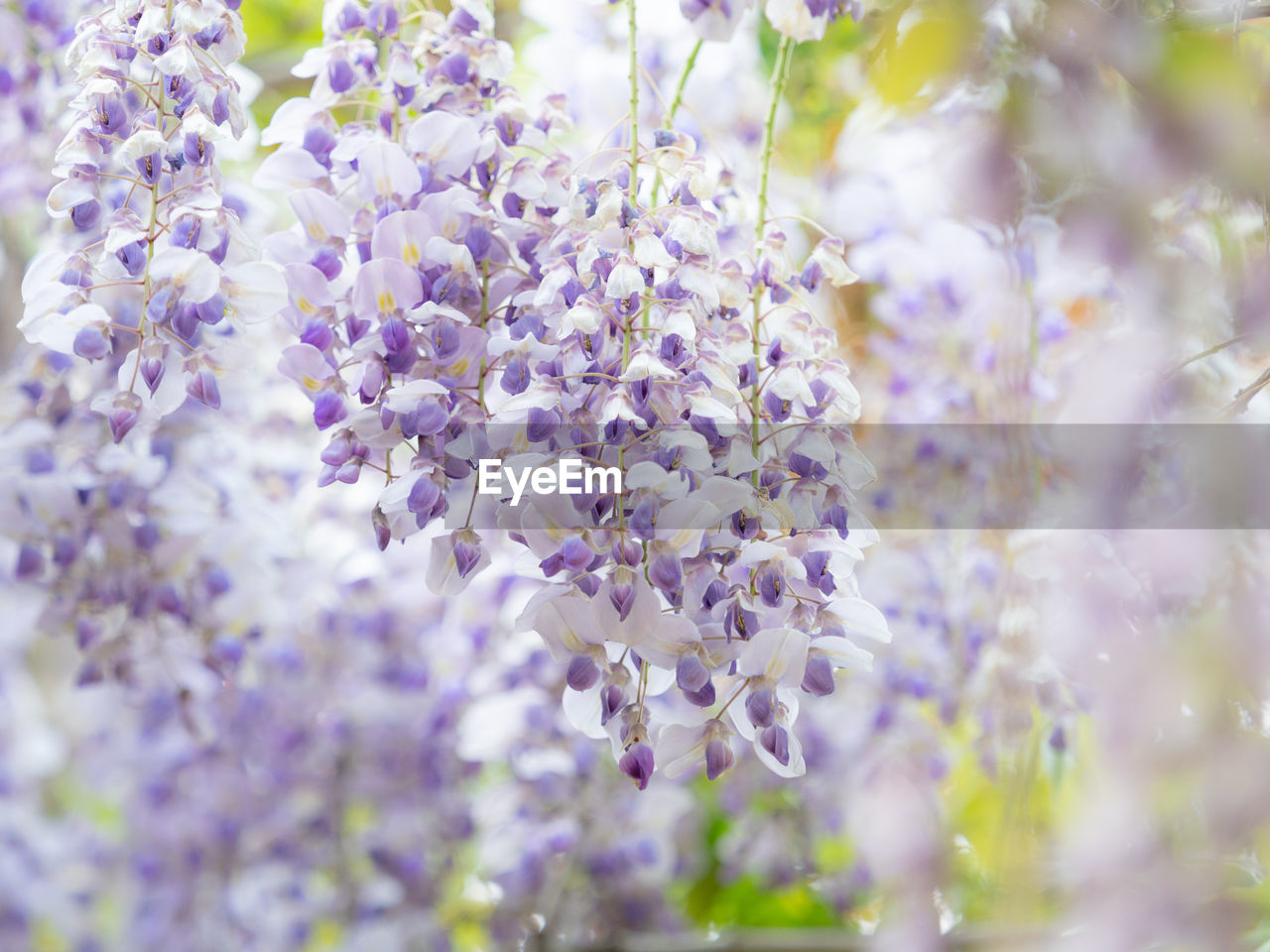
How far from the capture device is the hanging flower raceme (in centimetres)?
56

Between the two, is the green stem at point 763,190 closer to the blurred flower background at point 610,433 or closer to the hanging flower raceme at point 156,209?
the blurred flower background at point 610,433

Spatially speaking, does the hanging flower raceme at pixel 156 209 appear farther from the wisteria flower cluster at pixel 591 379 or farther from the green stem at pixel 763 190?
the green stem at pixel 763 190

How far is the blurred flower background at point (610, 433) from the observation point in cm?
53

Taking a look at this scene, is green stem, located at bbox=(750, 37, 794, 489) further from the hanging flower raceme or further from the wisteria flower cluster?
the hanging flower raceme

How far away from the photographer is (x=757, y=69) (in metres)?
1.38

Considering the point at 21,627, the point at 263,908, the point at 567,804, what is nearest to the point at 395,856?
the point at 263,908

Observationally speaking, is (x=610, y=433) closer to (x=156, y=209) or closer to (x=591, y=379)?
(x=591, y=379)

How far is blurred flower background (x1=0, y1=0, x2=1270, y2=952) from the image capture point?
1.74ft

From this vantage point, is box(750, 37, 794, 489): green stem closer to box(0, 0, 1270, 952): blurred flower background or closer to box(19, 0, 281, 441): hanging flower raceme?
box(0, 0, 1270, 952): blurred flower background

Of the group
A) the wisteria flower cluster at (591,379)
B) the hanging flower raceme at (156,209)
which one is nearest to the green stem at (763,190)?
the wisteria flower cluster at (591,379)

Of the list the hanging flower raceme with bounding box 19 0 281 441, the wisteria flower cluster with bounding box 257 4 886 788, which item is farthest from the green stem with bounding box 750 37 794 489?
the hanging flower raceme with bounding box 19 0 281 441

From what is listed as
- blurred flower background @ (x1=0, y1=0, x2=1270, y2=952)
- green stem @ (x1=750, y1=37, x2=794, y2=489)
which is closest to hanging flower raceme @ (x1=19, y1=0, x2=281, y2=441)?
blurred flower background @ (x1=0, y1=0, x2=1270, y2=952)

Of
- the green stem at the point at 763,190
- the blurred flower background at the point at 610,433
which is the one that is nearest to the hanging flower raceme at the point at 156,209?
the blurred flower background at the point at 610,433

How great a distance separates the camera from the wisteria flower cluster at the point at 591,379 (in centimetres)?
50
